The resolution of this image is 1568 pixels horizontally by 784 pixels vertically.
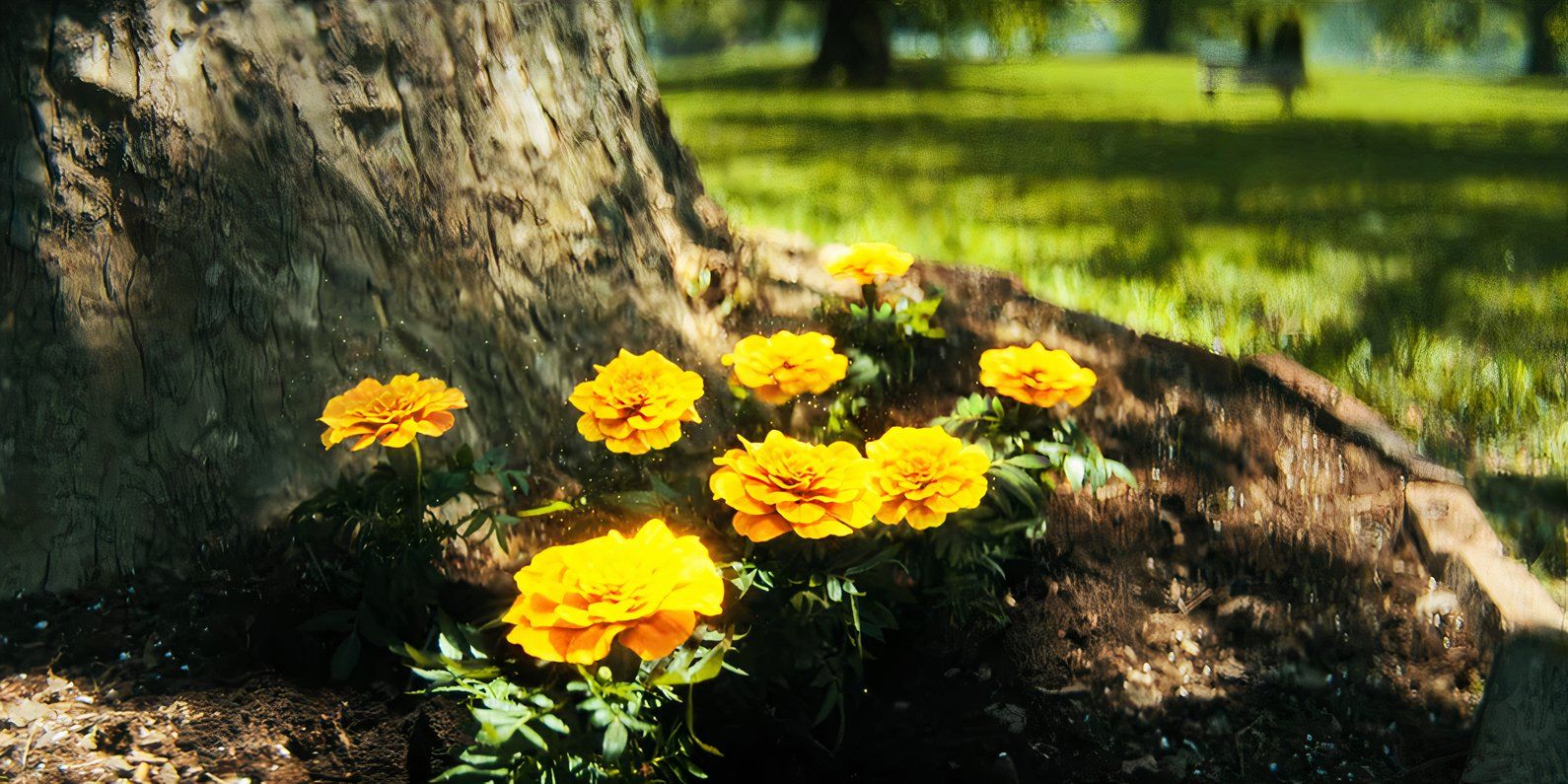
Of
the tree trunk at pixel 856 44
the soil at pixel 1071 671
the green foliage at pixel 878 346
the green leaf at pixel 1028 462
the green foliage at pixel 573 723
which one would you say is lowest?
the soil at pixel 1071 671

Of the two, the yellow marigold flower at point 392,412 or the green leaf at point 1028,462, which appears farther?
the green leaf at point 1028,462

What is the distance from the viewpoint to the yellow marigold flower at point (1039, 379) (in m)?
2.08

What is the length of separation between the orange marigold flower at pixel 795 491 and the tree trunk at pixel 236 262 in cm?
76

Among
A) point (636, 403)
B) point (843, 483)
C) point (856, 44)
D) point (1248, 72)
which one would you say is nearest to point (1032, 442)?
point (843, 483)

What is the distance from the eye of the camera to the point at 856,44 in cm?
1384

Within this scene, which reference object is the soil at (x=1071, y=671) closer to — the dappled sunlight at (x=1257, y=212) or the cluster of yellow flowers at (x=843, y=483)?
the cluster of yellow flowers at (x=843, y=483)

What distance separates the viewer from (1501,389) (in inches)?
119

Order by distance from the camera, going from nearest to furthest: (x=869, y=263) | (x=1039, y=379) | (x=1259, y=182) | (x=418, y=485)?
(x=418, y=485) → (x=1039, y=379) → (x=869, y=263) → (x=1259, y=182)

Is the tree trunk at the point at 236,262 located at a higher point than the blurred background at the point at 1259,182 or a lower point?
higher

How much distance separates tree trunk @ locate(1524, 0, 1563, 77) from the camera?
10.3 m

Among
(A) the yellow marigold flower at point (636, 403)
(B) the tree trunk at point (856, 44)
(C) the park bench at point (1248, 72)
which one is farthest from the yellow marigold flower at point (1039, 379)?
(B) the tree trunk at point (856, 44)

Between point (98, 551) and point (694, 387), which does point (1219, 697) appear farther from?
point (98, 551)

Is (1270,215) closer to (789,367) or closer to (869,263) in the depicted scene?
(869,263)

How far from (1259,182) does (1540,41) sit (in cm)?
765
